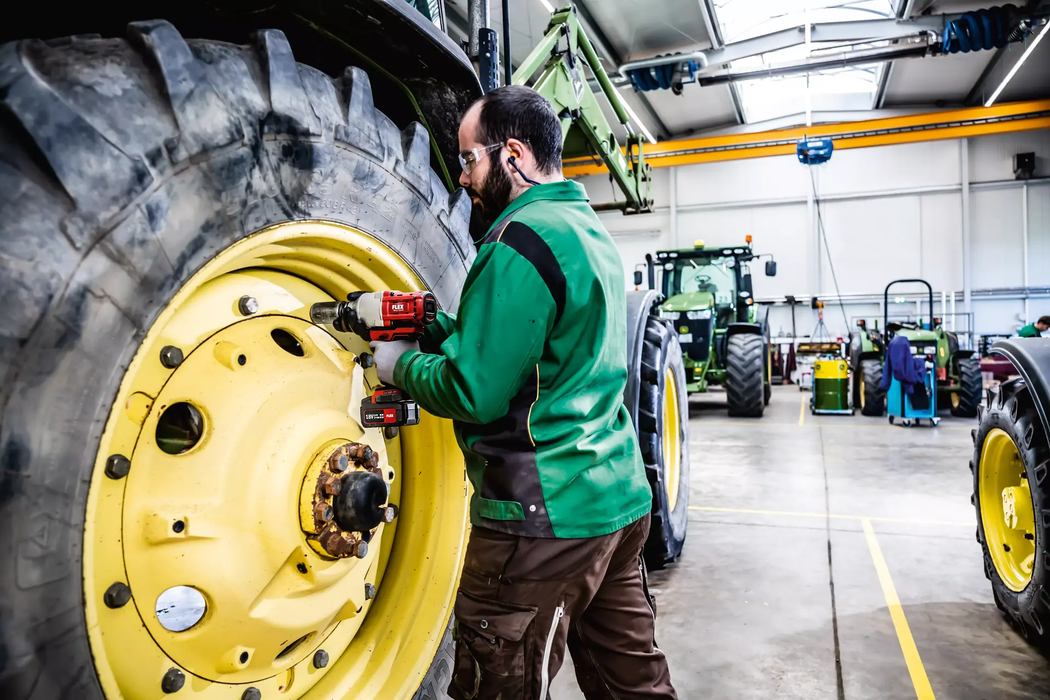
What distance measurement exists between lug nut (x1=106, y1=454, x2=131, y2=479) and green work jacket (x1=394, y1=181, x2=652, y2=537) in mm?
548

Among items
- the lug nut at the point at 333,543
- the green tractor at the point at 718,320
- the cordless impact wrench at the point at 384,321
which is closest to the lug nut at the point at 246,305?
the cordless impact wrench at the point at 384,321

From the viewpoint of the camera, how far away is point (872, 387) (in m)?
9.76

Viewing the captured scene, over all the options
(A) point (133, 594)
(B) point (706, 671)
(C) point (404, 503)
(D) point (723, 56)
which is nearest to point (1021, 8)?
(D) point (723, 56)

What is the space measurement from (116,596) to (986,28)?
13428 millimetres

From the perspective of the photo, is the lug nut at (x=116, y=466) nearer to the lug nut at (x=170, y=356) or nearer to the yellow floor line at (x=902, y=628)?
the lug nut at (x=170, y=356)

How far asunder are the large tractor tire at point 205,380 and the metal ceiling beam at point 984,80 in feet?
50.5

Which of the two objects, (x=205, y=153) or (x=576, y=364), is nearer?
(x=205, y=153)

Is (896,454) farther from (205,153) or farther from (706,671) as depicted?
(205,153)

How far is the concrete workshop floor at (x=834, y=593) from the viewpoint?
254 centimetres

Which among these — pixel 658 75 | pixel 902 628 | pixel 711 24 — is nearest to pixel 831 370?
pixel 711 24

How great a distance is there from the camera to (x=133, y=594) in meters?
1.12

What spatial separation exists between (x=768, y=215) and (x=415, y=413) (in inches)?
735

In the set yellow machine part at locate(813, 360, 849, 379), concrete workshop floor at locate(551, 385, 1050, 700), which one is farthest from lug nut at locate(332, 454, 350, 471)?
yellow machine part at locate(813, 360, 849, 379)

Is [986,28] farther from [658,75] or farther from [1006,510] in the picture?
[1006,510]
